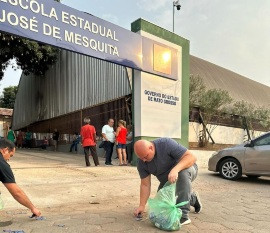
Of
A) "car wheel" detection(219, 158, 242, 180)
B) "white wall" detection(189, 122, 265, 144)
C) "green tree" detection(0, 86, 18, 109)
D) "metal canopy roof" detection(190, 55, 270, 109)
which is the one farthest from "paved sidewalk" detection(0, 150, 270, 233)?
"green tree" detection(0, 86, 18, 109)

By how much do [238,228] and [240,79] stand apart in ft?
101

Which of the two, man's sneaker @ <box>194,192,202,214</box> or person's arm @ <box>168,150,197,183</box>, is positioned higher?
person's arm @ <box>168,150,197,183</box>

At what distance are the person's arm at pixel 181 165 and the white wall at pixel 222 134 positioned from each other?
14.2 m

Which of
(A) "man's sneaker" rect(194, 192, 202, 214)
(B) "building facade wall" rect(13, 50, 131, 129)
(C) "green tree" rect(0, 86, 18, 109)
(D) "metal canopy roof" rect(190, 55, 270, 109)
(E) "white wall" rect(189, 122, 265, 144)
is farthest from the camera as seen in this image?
(C) "green tree" rect(0, 86, 18, 109)

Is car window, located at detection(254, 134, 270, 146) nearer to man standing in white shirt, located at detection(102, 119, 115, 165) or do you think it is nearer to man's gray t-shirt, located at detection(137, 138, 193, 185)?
man standing in white shirt, located at detection(102, 119, 115, 165)

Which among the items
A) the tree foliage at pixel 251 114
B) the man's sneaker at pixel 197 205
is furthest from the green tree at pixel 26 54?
the man's sneaker at pixel 197 205

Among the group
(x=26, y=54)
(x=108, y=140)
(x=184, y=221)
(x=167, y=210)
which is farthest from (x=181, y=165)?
(x=26, y=54)

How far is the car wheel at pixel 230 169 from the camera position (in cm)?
921

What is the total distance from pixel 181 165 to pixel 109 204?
2100 millimetres

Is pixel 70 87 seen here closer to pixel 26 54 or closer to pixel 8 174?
pixel 26 54

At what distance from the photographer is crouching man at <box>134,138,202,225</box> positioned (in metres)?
3.91

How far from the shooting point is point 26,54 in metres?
20.8

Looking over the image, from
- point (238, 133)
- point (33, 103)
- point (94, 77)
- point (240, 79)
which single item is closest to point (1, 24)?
point (94, 77)

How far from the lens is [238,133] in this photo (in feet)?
73.5
